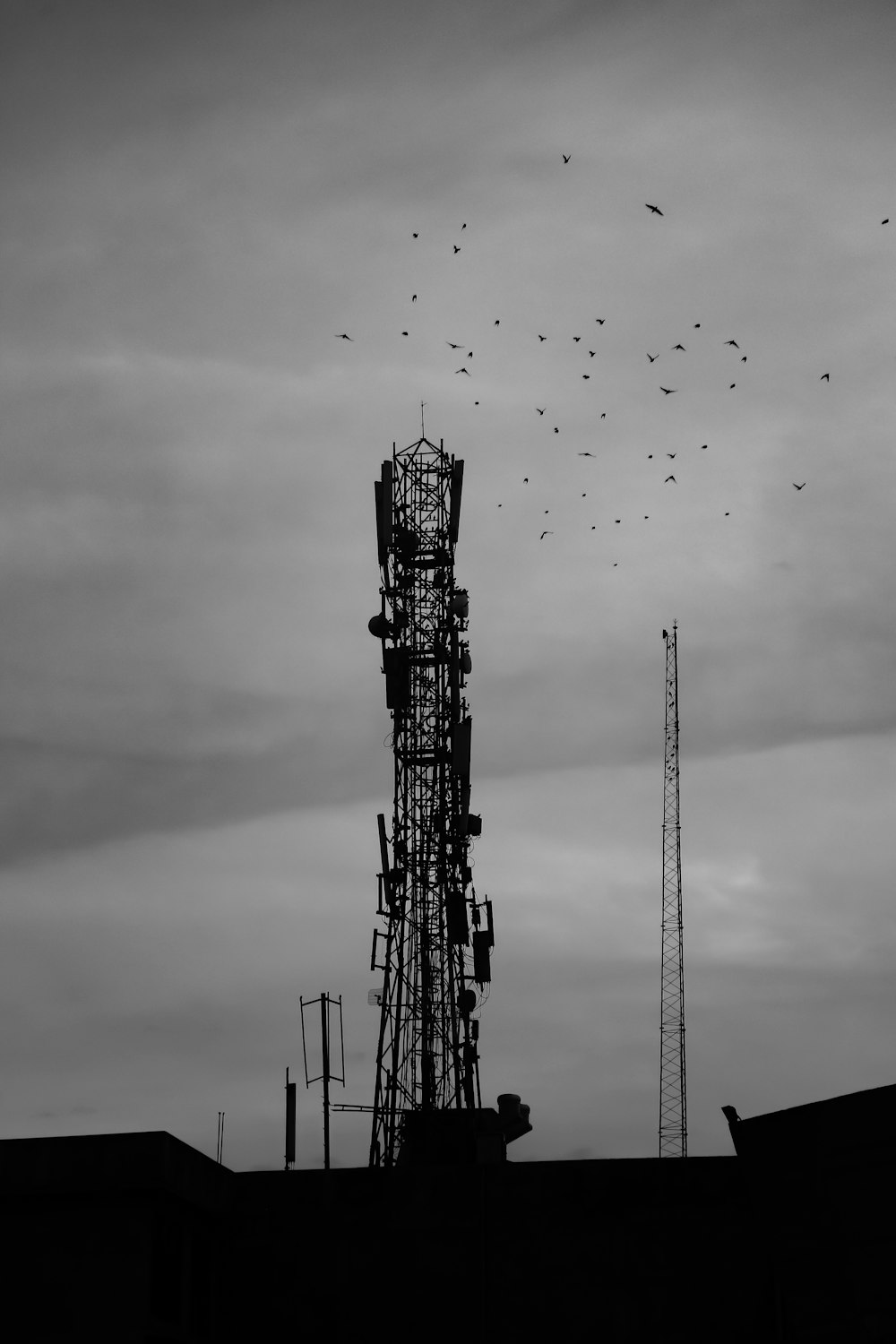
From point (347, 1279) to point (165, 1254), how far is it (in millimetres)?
4626

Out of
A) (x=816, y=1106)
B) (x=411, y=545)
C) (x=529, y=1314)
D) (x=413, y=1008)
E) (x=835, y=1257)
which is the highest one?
(x=411, y=545)

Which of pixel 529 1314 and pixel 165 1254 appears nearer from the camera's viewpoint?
pixel 165 1254

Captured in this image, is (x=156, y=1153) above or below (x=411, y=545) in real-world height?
below

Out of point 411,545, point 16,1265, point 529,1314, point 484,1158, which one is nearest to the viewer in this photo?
point 16,1265

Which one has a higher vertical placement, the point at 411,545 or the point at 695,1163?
the point at 411,545

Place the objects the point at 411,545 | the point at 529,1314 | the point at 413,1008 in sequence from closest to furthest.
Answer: the point at 529,1314, the point at 413,1008, the point at 411,545

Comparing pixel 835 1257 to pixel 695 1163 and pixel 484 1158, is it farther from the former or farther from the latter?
pixel 484 1158

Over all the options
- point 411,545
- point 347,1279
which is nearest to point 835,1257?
point 347,1279

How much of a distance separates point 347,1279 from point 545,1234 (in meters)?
4.27

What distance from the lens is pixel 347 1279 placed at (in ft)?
103

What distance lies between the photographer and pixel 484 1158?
115 feet

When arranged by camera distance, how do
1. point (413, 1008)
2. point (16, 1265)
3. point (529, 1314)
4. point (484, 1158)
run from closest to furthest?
1. point (16, 1265)
2. point (529, 1314)
3. point (484, 1158)
4. point (413, 1008)

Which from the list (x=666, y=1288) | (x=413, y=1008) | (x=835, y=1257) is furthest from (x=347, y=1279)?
(x=835, y=1257)

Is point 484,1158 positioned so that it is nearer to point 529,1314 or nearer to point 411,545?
point 529,1314
